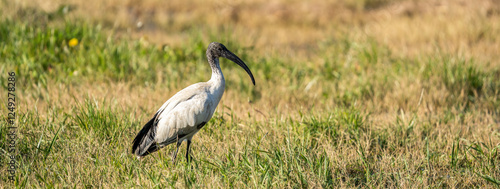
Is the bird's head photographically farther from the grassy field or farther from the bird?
the grassy field

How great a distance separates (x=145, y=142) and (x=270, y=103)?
206 centimetres

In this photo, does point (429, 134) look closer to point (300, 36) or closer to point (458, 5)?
point (300, 36)

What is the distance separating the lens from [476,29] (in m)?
7.75

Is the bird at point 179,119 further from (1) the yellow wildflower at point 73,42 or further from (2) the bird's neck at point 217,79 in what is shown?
(1) the yellow wildflower at point 73,42

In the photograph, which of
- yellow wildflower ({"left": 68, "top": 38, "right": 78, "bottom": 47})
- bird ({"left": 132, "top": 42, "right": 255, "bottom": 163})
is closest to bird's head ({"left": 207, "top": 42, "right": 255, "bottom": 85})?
bird ({"left": 132, "top": 42, "right": 255, "bottom": 163})

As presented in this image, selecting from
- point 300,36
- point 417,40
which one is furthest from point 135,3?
point 417,40

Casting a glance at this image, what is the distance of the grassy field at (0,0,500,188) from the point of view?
329 centimetres

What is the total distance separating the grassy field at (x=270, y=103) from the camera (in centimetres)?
329

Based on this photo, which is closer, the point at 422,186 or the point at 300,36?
the point at 422,186

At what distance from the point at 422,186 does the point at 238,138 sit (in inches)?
57.0

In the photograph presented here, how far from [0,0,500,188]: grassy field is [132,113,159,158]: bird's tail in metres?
0.08

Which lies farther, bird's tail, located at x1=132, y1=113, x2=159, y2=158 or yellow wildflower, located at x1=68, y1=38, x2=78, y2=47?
yellow wildflower, located at x1=68, y1=38, x2=78, y2=47

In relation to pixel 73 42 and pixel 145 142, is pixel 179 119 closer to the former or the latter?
pixel 145 142

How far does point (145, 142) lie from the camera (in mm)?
3486
